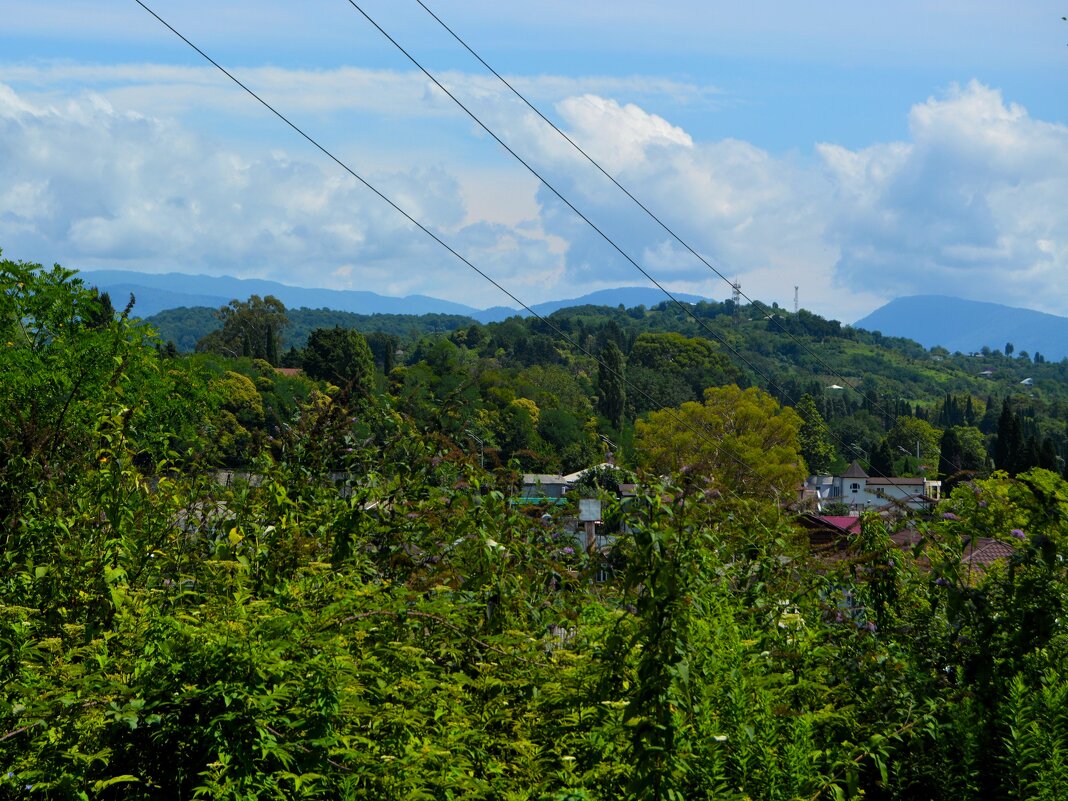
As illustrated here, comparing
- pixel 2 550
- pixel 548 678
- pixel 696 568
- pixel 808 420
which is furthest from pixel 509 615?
pixel 808 420

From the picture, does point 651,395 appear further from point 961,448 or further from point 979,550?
point 979,550

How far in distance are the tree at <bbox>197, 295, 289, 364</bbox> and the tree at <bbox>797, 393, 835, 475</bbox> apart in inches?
1809

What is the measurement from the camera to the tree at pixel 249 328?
101 m

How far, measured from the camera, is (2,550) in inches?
177

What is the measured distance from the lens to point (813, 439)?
282 ft

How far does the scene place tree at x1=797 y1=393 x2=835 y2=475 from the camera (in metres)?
84.9

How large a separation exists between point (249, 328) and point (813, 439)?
52.5 metres

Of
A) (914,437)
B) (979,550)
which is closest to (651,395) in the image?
(914,437)

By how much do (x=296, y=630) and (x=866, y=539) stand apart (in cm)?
236

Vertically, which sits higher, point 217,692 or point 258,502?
point 258,502

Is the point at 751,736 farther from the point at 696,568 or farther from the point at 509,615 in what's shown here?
the point at 509,615

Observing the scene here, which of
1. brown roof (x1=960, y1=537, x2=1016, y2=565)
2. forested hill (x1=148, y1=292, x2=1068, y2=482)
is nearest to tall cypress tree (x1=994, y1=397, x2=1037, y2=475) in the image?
forested hill (x1=148, y1=292, x2=1068, y2=482)

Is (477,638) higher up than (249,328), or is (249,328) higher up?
(249,328)

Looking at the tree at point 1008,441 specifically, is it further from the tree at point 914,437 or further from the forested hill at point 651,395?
the tree at point 914,437
